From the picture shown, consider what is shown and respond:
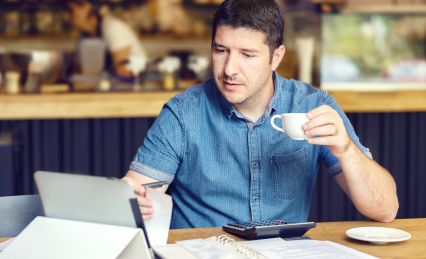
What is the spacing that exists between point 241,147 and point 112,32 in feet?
7.66

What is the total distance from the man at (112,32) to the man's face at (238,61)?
194cm

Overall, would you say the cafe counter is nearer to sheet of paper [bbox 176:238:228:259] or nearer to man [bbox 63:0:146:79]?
man [bbox 63:0:146:79]

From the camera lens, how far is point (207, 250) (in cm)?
86

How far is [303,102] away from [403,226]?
46cm

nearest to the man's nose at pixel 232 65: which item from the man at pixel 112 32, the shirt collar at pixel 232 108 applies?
the shirt collar at pixel 232 108

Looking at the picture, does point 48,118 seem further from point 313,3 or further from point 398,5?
point 398,5

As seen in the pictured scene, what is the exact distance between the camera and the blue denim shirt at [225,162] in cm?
129

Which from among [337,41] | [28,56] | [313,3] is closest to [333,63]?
[337,41]

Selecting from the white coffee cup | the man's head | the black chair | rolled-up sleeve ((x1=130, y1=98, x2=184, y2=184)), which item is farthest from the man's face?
the black chair

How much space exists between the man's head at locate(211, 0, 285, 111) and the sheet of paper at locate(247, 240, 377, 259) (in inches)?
18.1

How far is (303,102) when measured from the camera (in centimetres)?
140

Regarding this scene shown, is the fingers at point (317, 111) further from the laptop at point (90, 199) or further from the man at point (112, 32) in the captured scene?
the man at point (112, 32)

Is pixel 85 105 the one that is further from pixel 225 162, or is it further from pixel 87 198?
pixel 87 198

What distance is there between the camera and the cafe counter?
247cm
